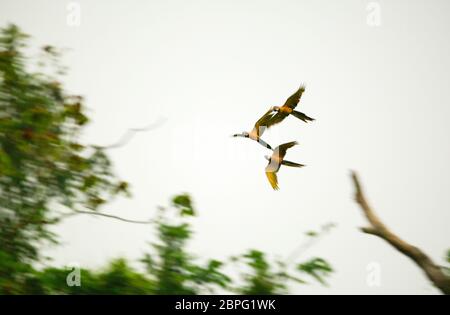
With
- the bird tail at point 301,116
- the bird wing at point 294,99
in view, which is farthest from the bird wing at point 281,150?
the bird wing at point 294,99

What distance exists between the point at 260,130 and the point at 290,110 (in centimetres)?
31

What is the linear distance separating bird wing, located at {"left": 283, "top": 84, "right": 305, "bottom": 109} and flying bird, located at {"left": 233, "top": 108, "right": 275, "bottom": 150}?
0.60 ft

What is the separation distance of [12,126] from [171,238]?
2505mm

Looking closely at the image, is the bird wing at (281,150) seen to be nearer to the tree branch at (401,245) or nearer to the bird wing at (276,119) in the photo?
the bird wing at (276,119)

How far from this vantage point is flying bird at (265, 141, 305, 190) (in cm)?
286

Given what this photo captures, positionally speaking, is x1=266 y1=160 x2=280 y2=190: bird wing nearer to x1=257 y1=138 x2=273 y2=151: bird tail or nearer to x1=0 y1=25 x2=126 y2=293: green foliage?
x1=257 y1=138 x2=273 y2=151: bird tail

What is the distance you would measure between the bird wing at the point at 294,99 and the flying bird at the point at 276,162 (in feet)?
1.28

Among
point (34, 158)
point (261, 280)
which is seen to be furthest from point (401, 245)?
point (34, 158)

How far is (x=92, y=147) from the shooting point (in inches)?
257

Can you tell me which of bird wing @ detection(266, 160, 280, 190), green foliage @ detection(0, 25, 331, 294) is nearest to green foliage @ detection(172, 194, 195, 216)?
green foliage @ detection(0, 25, 331, 294)

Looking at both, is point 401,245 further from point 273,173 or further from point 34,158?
point 34,158

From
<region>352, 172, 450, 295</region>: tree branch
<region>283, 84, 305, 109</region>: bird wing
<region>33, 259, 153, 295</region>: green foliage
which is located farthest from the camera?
<region>33, 259, 153, 295</region>: green foliage

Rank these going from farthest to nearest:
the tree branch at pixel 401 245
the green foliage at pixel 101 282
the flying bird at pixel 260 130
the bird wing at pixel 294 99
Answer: the green foliage at pixel 101 282 < the tree branch at pixel 401 245 < the bird wing at pixel 294 99 < the flying bird at pixel 260 130

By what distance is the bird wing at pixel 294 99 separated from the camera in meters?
3.11
